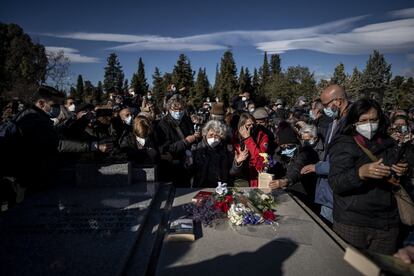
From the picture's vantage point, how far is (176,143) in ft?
16.4

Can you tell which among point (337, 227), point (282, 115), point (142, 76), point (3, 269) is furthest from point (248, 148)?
point (142, 76)

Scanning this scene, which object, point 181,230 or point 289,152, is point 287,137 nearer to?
point 289,152

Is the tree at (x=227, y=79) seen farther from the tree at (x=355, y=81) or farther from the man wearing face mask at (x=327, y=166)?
the man wearing face mask at (x=327, y=166)

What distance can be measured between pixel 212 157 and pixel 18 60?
38.2 metres

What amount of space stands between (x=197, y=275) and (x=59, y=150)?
3374mm

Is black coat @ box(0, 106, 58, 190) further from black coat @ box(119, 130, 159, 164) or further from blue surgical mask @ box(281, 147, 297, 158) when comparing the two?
blue surgical mask @ box(281, 147, 297, 158)

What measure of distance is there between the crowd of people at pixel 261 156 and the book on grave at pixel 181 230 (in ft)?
4.97

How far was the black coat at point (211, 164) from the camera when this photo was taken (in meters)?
4.60

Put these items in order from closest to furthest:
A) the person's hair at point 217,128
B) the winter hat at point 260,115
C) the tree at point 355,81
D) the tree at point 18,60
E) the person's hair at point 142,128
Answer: the person's hair at point 217,128 < the person's hair at point 142,128 < the winter hat at point 260,115 < the tree at point 18,60 < the tree at point 355,81

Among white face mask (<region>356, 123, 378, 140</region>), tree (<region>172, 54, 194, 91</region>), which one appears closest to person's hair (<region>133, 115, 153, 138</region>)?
white face mask (<region>356, 123, 378, 140</region>)

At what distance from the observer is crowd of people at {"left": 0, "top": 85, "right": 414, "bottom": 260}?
280cm

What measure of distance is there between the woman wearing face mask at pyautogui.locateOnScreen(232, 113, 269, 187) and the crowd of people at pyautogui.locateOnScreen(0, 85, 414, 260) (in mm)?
17

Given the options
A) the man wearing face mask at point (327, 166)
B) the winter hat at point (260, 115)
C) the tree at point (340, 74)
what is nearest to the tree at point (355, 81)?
the tree at point (340, 74)

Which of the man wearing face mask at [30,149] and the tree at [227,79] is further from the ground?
the tree at [227,79]
